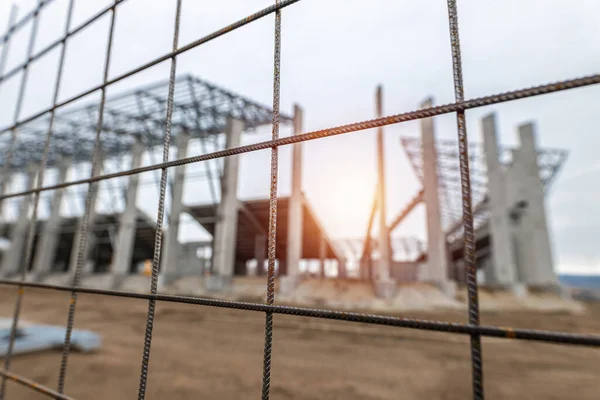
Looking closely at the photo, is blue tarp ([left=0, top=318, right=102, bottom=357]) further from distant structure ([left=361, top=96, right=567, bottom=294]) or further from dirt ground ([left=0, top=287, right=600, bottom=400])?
distant structure ([left=361, top=96, right=567, bottom=294])

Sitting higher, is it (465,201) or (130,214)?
(130,214)

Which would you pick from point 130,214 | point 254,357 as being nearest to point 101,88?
point 254,357

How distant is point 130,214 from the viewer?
20625 mm

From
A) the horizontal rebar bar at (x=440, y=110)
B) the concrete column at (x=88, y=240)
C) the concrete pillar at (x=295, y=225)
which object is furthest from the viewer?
the concrete column at (x=88, y=240)

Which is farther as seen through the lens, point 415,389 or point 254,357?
point 254,357

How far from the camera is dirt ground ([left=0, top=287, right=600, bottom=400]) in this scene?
172 inches

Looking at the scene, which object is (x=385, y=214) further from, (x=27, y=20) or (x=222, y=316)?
(x=27, y=20)

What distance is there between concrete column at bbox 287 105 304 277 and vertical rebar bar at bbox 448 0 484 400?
15.4m

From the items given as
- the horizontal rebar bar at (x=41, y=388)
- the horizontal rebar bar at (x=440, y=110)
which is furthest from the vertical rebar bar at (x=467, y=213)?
the horizontal rebar bar at (x=41, y=388)

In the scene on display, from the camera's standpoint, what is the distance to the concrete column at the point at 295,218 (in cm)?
1639

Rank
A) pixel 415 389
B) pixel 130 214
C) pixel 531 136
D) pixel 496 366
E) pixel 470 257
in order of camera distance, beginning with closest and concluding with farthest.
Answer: pixel 470 257
pixel 415 389
pixel 496 366
pixel 531 136
pixel 130 214

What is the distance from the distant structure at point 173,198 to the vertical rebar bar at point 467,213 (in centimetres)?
1513

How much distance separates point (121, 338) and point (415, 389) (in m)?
6.55

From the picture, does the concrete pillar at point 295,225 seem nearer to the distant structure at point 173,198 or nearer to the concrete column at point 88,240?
the distant structure at point 173,198
